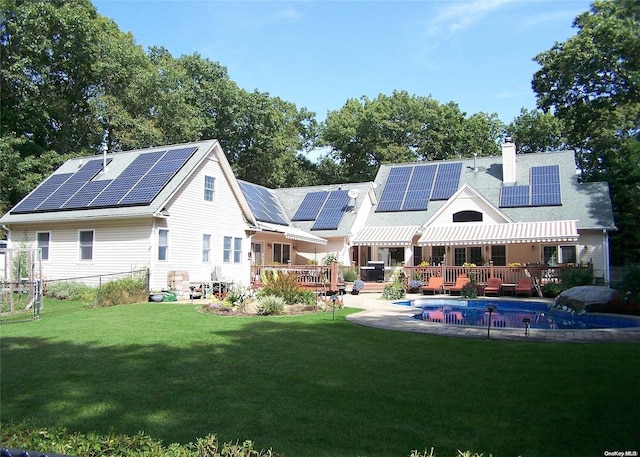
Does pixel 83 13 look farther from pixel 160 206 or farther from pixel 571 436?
pixel 571 436

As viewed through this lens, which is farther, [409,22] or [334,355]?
[409,22]

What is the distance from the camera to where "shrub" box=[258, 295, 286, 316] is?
15.4 m

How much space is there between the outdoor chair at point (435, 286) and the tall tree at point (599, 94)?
46.7 ft

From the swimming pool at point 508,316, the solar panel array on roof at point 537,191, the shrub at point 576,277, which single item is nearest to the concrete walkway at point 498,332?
the swimming pool at point 508,316

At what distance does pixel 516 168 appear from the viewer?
32.7 m

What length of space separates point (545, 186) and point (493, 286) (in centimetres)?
964

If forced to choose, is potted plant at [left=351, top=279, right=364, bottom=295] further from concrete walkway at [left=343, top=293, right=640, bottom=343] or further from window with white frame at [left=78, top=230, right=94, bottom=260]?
window with white frame at [left=78, top=230, right=94, bottom=260]

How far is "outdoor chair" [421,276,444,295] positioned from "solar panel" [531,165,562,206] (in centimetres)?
862

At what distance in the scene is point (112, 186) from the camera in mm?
23812

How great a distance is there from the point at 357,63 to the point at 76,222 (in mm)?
15243

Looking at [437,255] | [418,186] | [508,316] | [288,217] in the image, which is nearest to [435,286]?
[437,255]

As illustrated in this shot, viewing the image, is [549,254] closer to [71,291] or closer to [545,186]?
[545,186]

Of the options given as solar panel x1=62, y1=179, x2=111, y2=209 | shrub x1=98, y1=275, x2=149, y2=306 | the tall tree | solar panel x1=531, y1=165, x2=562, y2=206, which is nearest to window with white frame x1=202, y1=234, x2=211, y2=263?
shrub x1=98, y1=275, x2=149, y2=306

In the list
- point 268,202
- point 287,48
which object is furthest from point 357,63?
point 268,202
